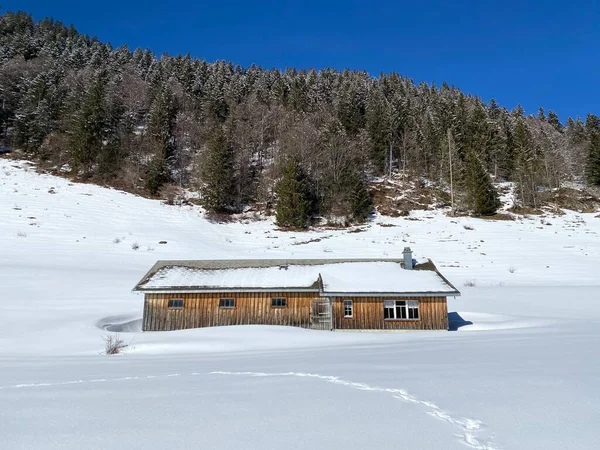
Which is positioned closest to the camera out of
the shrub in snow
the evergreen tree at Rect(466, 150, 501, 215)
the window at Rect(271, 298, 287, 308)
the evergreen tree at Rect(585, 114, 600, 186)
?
the shrub in snow

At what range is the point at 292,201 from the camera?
4800cm

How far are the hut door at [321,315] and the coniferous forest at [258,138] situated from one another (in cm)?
2745

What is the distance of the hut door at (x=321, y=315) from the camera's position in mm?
19891

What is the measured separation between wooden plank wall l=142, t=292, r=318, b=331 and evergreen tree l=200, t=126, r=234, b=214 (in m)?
30.4

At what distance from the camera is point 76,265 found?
1150 inches

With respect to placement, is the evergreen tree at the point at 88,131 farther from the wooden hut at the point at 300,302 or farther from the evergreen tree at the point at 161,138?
the wooden hut at the point at 300,302

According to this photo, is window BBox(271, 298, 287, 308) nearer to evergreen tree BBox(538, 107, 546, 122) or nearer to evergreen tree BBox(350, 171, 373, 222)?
evergreen tree BBox(350, 171, 373, 222)

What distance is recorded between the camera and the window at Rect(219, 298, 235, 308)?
20172 mm

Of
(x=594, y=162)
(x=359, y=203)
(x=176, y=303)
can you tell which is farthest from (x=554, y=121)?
(x=176, y=303)

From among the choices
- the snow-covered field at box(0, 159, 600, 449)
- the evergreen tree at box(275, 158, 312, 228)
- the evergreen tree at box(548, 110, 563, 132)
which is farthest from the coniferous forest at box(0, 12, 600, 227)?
the snow-covered field at box(0, 159, 600, 449)

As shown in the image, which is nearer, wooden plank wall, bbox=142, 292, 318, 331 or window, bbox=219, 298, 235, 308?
wooden plank wall, bbox=142, 292, 318, 331

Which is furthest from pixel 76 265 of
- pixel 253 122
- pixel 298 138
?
pixel 253 122

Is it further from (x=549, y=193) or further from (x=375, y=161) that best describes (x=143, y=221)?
(x=549, y=193)

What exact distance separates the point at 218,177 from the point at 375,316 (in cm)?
3669
